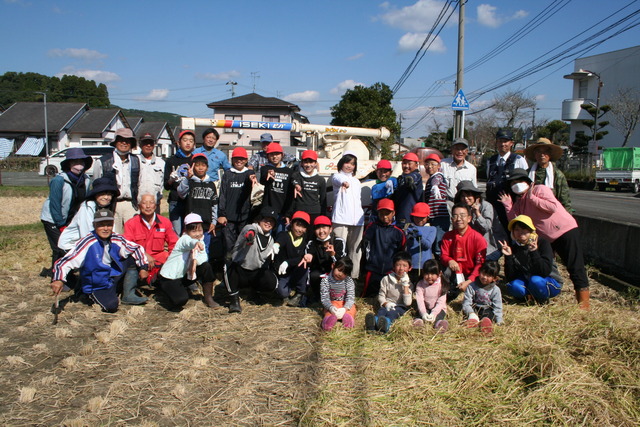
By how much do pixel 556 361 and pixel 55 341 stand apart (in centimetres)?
407

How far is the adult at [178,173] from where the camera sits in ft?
18.9

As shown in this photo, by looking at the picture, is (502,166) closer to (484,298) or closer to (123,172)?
(484,298)

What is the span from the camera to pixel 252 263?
16.6 feet

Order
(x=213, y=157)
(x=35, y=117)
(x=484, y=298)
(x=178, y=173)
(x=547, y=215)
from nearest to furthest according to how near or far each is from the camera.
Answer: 1. (x=484, y=298)
2. (x=547, y=215)
3. (x=178, y=173)
4. (x=213, y=157)
5. (x=35, y=117)

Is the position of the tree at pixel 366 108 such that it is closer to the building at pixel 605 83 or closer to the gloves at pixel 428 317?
the building at pixel 605 83

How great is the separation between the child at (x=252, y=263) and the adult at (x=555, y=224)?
2833 millimetres

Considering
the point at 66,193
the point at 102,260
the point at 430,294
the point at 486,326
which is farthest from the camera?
the point at 66,193

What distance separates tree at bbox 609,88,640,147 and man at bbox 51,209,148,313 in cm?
3629

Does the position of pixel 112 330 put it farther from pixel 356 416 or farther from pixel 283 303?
pixel 356 416

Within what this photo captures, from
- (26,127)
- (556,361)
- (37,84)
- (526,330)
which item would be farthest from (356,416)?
(37,84)

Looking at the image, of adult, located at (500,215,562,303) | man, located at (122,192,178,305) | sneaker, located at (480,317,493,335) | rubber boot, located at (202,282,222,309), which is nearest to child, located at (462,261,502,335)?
sneaker, located at (480,317,493,335)

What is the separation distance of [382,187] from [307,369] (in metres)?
2.82

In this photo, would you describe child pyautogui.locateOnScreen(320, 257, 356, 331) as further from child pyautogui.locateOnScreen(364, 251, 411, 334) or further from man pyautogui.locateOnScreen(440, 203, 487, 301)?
man pyautogui.locateOnScreen(440, 203, 487, 301)

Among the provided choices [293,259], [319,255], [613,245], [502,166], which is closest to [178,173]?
[293,259]
